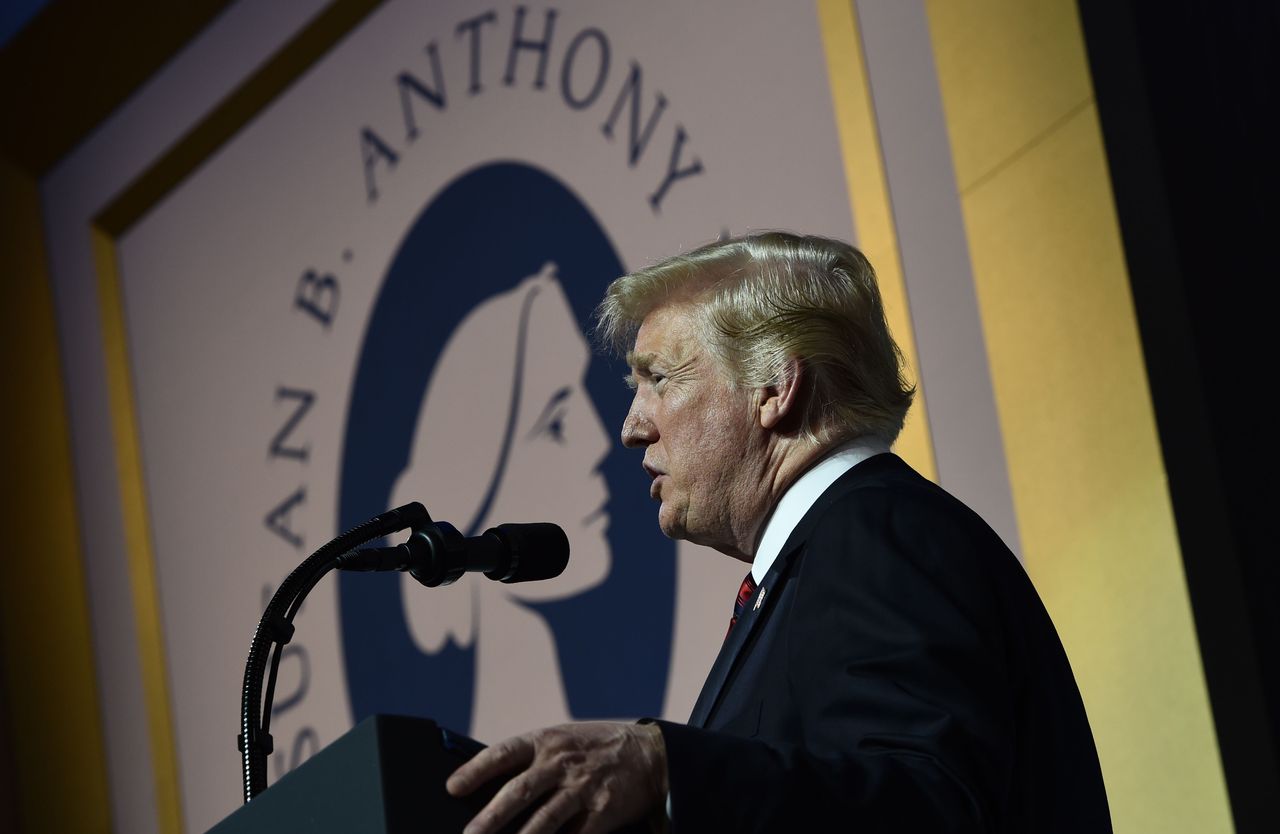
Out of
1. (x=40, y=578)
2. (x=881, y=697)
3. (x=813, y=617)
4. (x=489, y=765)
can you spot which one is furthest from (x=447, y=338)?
(x=489, y=765)

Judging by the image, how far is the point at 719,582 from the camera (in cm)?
319

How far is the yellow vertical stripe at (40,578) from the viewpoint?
496cm

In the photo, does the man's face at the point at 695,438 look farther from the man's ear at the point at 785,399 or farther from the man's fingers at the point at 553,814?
the man's fingers at the point at 553,814

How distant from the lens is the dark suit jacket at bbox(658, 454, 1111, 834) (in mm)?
1213

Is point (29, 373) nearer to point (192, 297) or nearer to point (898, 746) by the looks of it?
point (192, 297)

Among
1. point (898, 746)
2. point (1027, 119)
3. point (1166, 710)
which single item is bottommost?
point (1166, 710)

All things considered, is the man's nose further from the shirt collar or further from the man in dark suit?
the shirt collar

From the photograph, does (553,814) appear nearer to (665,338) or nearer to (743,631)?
(743,631)

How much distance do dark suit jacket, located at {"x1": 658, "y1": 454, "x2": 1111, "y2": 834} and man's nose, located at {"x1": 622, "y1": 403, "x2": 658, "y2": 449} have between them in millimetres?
322

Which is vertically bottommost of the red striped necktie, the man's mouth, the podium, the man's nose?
the podium

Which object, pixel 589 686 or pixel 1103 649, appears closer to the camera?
pixel 1103 649

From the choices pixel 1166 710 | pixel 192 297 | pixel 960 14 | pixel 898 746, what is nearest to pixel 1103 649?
pixel 1166 710

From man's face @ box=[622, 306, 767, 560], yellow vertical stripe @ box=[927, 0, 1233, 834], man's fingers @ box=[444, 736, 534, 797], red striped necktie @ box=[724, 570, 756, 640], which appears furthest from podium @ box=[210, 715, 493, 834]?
yellow vertical stripe @ box=[927, 0, 1233, 834]

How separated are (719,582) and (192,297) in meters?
2.32
